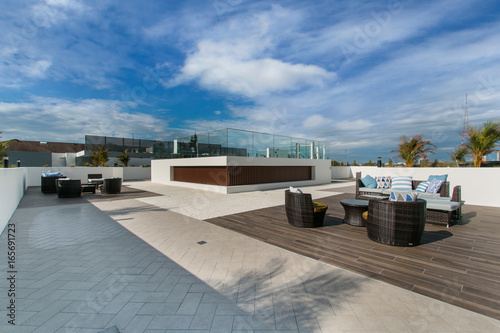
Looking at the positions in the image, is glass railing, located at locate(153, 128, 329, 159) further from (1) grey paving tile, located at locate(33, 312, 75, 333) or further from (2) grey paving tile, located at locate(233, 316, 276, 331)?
(2) grey paving tile, located at locate(233, 316, 276, 331)

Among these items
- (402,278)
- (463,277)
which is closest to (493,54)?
(463,277)

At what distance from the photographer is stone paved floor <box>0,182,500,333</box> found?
213cm

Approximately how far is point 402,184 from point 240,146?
8.11 m

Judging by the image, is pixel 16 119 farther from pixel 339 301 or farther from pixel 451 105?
pixel 451 105

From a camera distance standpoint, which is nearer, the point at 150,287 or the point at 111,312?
the point at 111,312

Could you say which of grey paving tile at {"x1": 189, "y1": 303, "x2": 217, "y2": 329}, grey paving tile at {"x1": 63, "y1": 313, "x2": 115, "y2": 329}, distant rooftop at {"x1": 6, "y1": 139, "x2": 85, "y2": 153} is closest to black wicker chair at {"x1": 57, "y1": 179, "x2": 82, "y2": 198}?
grey paving tile at {"x1": 63, "y1": 313, "x2": 115, "y2": 329}

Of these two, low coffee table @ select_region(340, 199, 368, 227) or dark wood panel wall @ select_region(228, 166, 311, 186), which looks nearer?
low coffee table @ select_region(340, 199, 368, 227)

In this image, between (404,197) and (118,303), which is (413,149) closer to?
(404,197)

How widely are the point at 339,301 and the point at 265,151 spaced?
12.2 meters

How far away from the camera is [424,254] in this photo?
12.5ft

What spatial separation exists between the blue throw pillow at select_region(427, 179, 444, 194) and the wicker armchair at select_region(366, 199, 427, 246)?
4367 mm

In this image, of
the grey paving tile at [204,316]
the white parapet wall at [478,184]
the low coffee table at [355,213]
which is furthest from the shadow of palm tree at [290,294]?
the white parapet wall at [478,184]

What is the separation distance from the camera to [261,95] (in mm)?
15430

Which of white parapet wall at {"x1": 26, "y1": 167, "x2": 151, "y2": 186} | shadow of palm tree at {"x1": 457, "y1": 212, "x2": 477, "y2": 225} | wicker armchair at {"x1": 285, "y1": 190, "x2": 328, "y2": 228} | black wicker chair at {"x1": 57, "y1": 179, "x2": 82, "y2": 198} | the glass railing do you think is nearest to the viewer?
wicker armchair at {"x1": 285, "y1": 190, "x2": 328, "y2": 228}
